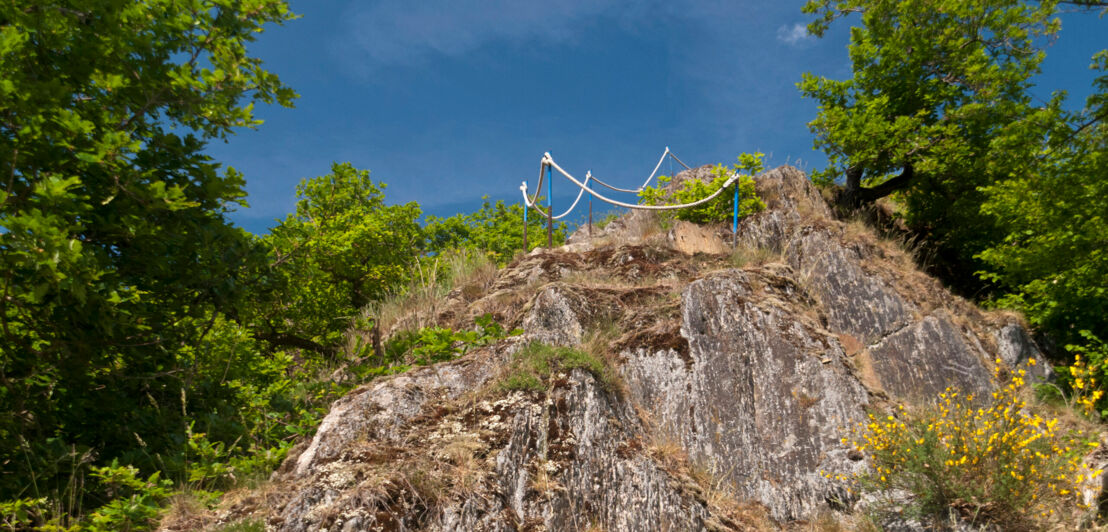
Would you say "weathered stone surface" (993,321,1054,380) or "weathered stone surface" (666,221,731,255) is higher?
"weathered stone surface" (666,221,731,255)

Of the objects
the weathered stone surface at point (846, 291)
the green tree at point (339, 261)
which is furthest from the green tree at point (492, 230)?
the weathered stone surface at point (846, 291)

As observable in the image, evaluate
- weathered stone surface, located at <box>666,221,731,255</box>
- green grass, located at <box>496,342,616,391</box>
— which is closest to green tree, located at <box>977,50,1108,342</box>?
weathered stone surface, located at <box>666,221,731,255</box>

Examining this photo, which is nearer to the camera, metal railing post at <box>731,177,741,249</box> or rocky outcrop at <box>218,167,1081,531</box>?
rocky outcrop at <box>218,167,1081,531</box>

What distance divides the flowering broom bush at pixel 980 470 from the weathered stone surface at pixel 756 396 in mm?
427

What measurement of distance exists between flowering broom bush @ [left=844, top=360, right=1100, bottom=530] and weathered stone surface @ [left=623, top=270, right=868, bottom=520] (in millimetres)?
427

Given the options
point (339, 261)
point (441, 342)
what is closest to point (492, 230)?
point (339, 261)

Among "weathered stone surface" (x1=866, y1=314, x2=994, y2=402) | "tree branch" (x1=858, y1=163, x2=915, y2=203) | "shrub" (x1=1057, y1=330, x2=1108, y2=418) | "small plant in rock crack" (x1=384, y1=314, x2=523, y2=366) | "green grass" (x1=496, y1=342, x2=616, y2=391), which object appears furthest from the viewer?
"tree branch" (x1=858, y1=163, x2=915, y2=203)

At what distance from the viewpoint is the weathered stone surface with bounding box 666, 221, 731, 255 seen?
931 cm

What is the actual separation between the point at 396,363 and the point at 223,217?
8.22 ft

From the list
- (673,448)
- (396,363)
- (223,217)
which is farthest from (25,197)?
(673,448)

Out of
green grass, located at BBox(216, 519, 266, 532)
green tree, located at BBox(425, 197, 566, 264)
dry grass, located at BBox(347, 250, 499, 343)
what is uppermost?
green tree, located at BBox(425, 197, 566, 264)

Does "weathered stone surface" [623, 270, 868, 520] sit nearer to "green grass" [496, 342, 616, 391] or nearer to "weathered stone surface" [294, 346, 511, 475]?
"green grass" [496, 342, 616, 391]

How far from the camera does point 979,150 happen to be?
10.5 m

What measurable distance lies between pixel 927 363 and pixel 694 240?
4.00 metres
